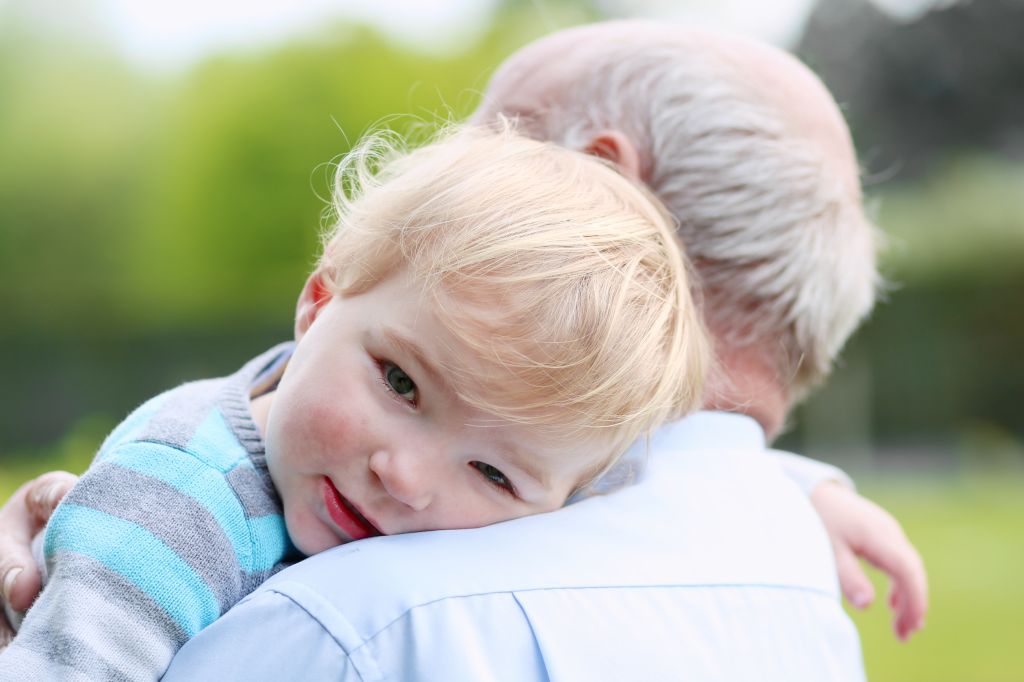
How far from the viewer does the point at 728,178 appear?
1899 millimetres

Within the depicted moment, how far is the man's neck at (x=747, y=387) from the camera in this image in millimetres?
1935

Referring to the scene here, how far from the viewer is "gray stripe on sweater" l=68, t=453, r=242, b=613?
52.7 inches

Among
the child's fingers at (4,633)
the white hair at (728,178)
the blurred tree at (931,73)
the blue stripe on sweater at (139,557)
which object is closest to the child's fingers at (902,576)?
the white hair at (728,178)

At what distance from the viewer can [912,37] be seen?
22.5 m

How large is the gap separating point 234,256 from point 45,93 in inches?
245

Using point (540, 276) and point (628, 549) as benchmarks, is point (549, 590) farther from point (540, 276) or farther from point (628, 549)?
point (540, 276)

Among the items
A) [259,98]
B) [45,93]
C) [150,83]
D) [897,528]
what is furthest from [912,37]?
[897,528]

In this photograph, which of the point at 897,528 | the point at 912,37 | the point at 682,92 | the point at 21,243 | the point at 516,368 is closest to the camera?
the point at 516,368

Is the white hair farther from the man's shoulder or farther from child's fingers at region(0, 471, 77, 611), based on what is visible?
child's fingers at region(0, 471, 77, 611)

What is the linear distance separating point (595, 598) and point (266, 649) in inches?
15.6

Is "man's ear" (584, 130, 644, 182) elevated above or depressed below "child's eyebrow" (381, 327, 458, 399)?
above

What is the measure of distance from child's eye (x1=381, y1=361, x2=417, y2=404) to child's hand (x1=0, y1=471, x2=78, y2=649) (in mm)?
434

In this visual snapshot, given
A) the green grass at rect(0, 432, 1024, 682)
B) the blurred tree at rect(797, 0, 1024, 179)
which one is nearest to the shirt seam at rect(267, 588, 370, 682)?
the green grass at rect(0, 432, 1024, 682)

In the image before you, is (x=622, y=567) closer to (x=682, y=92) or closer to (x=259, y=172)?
(x=682, y=92)
